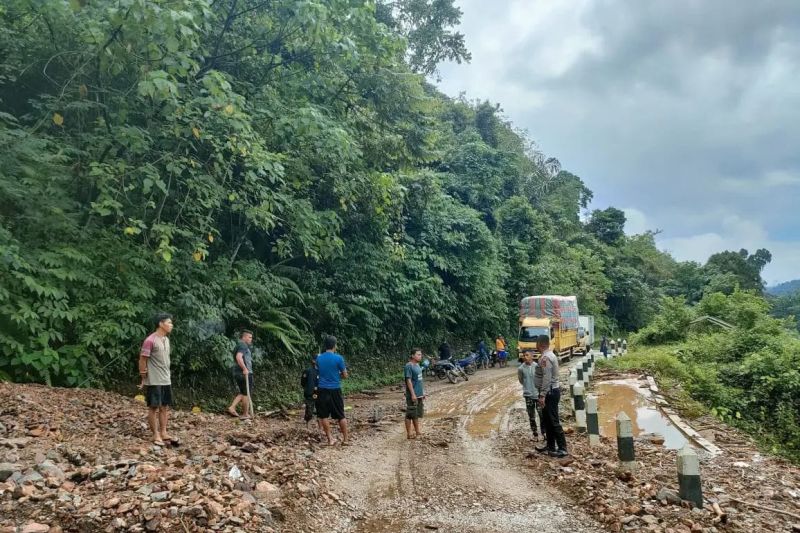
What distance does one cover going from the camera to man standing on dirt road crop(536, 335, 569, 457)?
313 inches

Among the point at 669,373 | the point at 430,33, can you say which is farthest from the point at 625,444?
the point at 430,33

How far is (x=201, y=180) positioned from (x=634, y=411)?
11.3m

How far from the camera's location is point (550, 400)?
8.10 metres

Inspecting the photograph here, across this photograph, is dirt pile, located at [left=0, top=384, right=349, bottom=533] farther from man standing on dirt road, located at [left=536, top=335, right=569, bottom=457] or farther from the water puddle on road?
the water puddle on road

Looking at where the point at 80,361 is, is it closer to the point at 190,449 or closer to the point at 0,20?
the point at 190,449

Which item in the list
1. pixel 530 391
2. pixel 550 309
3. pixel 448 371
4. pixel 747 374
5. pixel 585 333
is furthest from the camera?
pixel 585 333

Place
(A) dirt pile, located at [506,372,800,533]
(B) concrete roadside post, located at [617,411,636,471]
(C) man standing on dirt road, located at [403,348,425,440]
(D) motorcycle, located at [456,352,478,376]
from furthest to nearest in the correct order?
(D) motorcycle, located at [456,352,478,376] → (C) man standing on dirt road, located at [403,348,425,440] → (B) concrete roadside post, located at [617,411,636,471] → (A) dirt pile, located at [506,372,800,533]

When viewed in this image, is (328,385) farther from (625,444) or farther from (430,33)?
(430,33)

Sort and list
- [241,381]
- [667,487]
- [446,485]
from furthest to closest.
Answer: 1. [241,381]
2. [446,485]
3. [667,487]

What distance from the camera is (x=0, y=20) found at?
Answer: 9.11 metres

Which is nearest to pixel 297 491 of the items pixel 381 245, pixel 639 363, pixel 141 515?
pixel 141 515

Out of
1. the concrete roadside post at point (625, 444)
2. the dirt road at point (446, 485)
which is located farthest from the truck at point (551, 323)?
the concrete roadside post at point (625, 444)

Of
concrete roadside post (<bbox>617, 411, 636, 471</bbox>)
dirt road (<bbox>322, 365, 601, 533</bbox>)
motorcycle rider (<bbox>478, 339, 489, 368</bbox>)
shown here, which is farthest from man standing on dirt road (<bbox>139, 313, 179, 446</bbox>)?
motorcycle rider (<bbox>478, 339, 489, 368</bbox>)

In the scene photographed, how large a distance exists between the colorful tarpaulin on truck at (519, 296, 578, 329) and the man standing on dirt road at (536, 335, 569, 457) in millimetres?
18944
